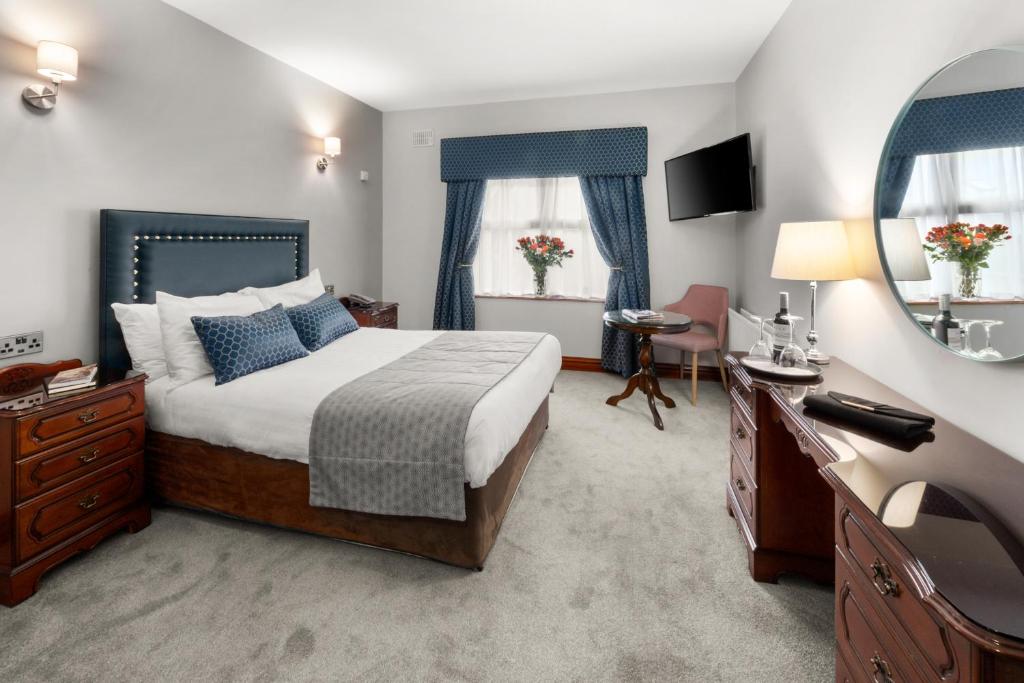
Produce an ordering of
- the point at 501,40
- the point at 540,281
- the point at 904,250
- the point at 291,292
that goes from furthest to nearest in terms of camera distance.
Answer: the point at 540,281 < the point at 501,40 < the point at 291,292 < the point at 904,250

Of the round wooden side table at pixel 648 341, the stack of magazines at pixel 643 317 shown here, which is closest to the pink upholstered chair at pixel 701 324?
the round wooden side table at pixel 648 341

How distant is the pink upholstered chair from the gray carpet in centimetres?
198

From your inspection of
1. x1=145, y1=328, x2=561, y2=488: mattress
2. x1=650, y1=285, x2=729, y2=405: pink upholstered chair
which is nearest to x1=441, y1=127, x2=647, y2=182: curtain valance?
x1=650, y1=285, x2=729, y2=405: pink upholstered chair

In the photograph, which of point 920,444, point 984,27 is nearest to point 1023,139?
point 984,27

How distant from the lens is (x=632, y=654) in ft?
5.33

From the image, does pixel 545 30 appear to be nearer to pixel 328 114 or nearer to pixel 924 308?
pixel 328 114

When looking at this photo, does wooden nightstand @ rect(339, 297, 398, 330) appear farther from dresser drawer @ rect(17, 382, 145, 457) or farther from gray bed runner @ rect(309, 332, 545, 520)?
gray bed runner @ rect(309, 332, 545, 520)

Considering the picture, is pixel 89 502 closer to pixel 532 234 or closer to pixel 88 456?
pixel 88 456

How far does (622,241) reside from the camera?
5.06m

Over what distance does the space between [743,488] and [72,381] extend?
294cm

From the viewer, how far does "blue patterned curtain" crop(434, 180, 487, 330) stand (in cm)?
542

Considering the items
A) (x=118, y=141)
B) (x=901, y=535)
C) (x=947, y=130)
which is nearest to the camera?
(x=901, y=535)

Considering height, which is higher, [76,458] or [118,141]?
[118,141]

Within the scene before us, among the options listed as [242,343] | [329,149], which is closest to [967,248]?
[242,343]
